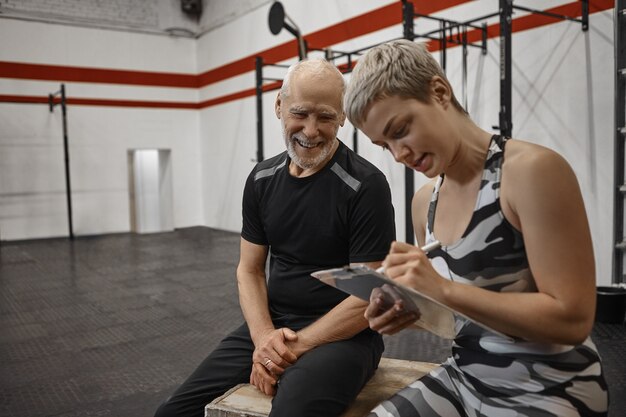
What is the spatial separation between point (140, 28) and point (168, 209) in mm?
3044

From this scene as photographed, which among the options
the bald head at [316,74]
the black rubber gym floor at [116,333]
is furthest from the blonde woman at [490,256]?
the black rubber gym floor at [116,333]

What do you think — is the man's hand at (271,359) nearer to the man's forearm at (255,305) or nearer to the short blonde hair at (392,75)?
the man's forearm at (255,305)

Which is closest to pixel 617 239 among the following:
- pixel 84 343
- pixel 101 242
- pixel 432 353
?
pixel 432 353

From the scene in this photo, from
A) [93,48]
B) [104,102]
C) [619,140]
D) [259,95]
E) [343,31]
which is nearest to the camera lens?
[619,140]

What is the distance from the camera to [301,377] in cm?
132

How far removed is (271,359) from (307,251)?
0.34m

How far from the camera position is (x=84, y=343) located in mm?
3207

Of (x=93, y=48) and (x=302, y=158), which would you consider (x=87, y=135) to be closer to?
(x=93, y=48)

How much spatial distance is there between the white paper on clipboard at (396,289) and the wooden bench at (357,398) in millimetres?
420

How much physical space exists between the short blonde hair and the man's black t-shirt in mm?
571

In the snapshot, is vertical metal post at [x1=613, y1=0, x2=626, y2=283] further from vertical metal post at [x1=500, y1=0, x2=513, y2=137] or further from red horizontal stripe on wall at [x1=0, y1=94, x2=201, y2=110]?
red horizontal stripe on wall at [x1=0, y1=94, x2=201, y2=110]

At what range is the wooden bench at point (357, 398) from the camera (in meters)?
1.35

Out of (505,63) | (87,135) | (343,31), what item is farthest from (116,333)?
(87,135)

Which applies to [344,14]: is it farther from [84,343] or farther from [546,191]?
[546,191]
